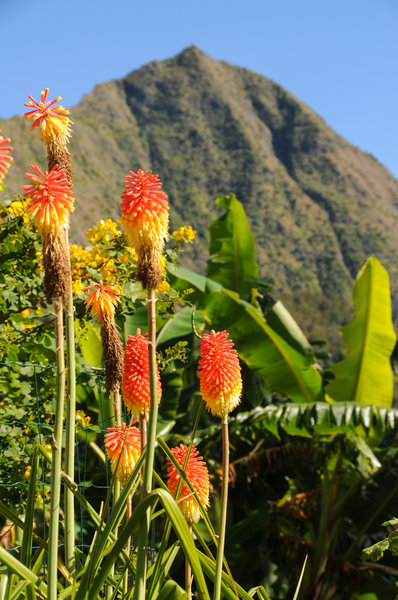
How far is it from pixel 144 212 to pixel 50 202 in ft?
0.86

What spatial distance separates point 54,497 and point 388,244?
3154 inches

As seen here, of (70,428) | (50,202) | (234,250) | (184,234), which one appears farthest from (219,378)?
(234,250)

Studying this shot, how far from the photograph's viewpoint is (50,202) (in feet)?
5.85

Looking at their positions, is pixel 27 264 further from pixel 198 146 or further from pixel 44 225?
pixel 198 146

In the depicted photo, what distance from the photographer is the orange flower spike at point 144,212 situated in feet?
6.01

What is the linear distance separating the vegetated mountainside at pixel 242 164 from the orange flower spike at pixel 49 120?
51.9 m

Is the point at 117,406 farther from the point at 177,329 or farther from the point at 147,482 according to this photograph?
the point at 177,329

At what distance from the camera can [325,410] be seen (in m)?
6.49

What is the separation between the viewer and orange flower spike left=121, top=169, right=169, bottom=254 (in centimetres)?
183

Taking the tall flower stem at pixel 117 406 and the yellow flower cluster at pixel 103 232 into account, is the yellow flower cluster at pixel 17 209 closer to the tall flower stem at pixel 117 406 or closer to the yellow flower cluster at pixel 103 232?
the yellow flower cluster at pixel 103 232

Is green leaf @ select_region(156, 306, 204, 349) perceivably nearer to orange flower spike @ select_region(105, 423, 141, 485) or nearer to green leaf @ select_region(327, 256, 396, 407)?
Answer: green leaf @ select_region(327, 256, 396, 407)

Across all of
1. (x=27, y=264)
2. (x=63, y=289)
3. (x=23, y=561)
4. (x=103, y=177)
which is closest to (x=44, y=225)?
(x=63, y=289)

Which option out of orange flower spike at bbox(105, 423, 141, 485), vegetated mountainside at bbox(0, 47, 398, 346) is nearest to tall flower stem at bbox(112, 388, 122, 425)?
orange flower spike at bbox(105, 423, 141, 485)

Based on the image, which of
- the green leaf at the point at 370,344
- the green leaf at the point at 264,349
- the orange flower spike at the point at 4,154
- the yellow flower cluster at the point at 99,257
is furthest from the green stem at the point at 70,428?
the green leaf at the point at 370,344
